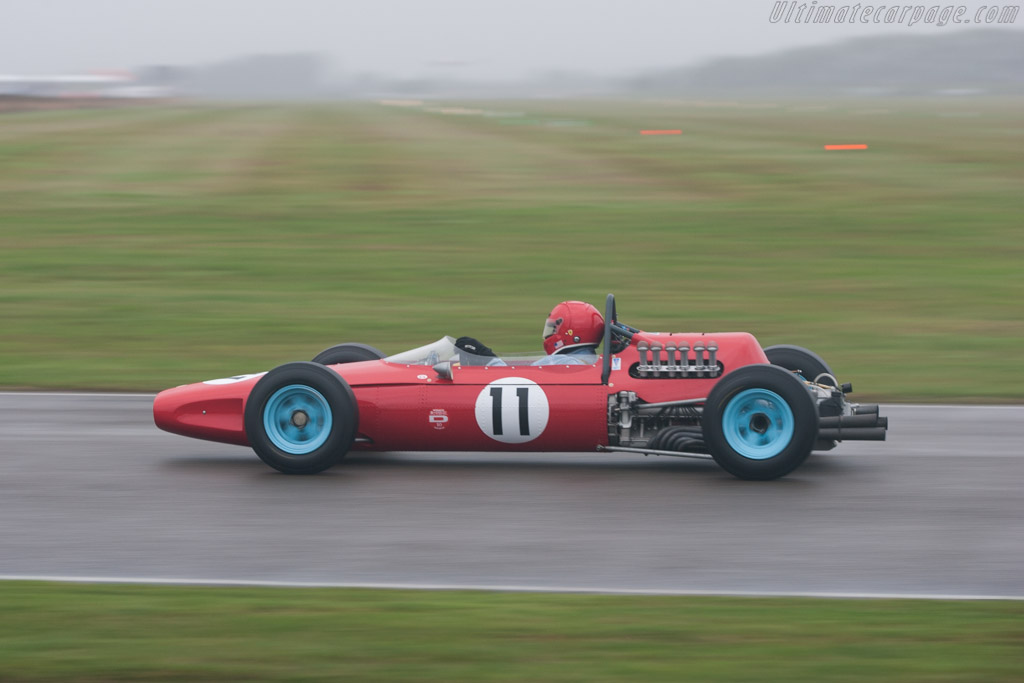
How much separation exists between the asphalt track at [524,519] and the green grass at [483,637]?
0.32 m

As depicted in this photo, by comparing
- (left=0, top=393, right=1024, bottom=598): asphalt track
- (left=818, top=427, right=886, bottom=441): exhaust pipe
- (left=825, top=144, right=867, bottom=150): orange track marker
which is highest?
(left=825, top=144, right=867, bottom=150): orange track marker

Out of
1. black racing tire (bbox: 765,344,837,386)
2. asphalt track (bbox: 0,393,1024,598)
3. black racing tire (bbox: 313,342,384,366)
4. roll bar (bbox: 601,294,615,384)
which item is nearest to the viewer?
asphalt track (bbox: 0,393,1024,598)

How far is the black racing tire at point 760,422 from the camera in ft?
26.4

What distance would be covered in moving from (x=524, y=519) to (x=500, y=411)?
1156 millimetres

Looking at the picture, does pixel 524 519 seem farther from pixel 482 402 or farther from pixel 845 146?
pixel 845 146

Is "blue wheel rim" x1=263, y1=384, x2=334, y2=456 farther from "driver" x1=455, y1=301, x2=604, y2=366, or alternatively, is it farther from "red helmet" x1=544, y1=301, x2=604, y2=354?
"red helmet" x1=544, y1=301, x2=604, y2=354

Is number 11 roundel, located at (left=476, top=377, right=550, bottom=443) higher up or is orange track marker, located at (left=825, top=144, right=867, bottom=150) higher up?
orange track marker, located at (left=825, top=144, right=867, bottom=150)

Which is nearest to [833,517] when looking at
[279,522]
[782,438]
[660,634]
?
[782,438]

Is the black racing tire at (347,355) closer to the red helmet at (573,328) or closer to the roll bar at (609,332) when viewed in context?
the red helmet at (573,328)

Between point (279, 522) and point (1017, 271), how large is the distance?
14867 millimetres

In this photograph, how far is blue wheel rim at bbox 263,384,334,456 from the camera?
8.45 metres

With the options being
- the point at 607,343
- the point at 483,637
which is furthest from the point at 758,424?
the point at 483,637

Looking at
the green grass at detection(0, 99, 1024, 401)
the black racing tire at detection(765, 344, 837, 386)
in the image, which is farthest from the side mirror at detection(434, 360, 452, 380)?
the green grass at detection(0, 99, 1024, 401)

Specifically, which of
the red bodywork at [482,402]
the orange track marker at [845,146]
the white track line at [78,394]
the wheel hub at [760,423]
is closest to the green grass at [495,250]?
the white track line at [78,394]
